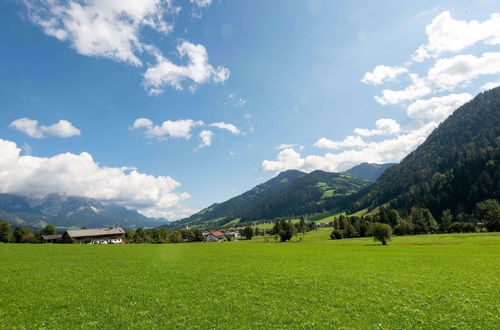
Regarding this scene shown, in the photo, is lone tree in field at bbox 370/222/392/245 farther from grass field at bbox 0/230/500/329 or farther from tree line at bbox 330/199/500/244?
grass field at bbox 0/230/500/329

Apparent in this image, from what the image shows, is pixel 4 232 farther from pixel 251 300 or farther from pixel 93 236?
pixel 251 300

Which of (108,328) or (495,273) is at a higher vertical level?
(108,328)

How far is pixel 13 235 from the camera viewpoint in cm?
16038

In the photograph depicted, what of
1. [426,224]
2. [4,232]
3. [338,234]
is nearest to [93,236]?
[4,232]

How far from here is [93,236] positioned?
17050 cm

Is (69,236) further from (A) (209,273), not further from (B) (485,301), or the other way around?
(B) (485,301)

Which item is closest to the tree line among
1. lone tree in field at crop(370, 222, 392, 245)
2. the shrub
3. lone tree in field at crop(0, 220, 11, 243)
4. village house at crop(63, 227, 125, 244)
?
the shrub

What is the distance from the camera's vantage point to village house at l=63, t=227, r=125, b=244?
522 ft

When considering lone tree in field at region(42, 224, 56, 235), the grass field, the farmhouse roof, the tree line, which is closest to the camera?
the grass field

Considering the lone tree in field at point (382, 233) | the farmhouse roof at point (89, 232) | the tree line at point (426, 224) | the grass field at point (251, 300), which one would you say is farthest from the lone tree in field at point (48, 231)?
the lone tree in field at point (382, 233)

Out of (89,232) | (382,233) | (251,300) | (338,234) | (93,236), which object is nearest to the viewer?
(251,300)

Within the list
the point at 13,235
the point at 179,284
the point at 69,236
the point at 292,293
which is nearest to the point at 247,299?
the point at 292,293

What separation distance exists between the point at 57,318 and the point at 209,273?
19.8 m

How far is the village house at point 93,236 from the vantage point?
15912 centimetres
